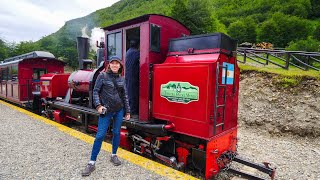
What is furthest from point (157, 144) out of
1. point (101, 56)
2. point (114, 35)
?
point (101, 56)

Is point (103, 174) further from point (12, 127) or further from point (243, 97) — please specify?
point (243, 97)

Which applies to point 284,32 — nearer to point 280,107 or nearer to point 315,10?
point 315,10

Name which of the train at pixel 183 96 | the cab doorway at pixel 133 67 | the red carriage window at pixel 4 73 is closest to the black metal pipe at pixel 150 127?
the train at pixel 183 96

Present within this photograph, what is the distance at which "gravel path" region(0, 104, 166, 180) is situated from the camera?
348 cm

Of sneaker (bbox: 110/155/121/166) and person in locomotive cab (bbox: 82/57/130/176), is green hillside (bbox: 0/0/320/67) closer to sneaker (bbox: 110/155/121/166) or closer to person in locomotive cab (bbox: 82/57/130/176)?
person in locomotive cab (bbox: 82/57/130/176)

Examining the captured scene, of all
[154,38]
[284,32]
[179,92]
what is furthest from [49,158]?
[284,32]

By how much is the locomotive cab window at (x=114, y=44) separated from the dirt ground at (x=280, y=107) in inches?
210

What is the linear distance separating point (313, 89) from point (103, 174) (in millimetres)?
7261

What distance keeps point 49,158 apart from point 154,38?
2960 millimetres

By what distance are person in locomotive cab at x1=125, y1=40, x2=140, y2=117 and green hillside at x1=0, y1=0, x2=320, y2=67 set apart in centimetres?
1925

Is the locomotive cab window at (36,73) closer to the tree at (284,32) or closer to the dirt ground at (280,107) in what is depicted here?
the dirt ground at (280,107)

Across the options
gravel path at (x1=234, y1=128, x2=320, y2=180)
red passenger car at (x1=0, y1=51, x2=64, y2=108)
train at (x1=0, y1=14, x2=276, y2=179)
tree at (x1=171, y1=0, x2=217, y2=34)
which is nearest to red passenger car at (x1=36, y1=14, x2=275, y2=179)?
train at (x1=0, y1=14, x2=276, y2=179)

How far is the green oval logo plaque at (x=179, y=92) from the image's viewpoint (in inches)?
150

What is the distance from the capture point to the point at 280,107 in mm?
7762
